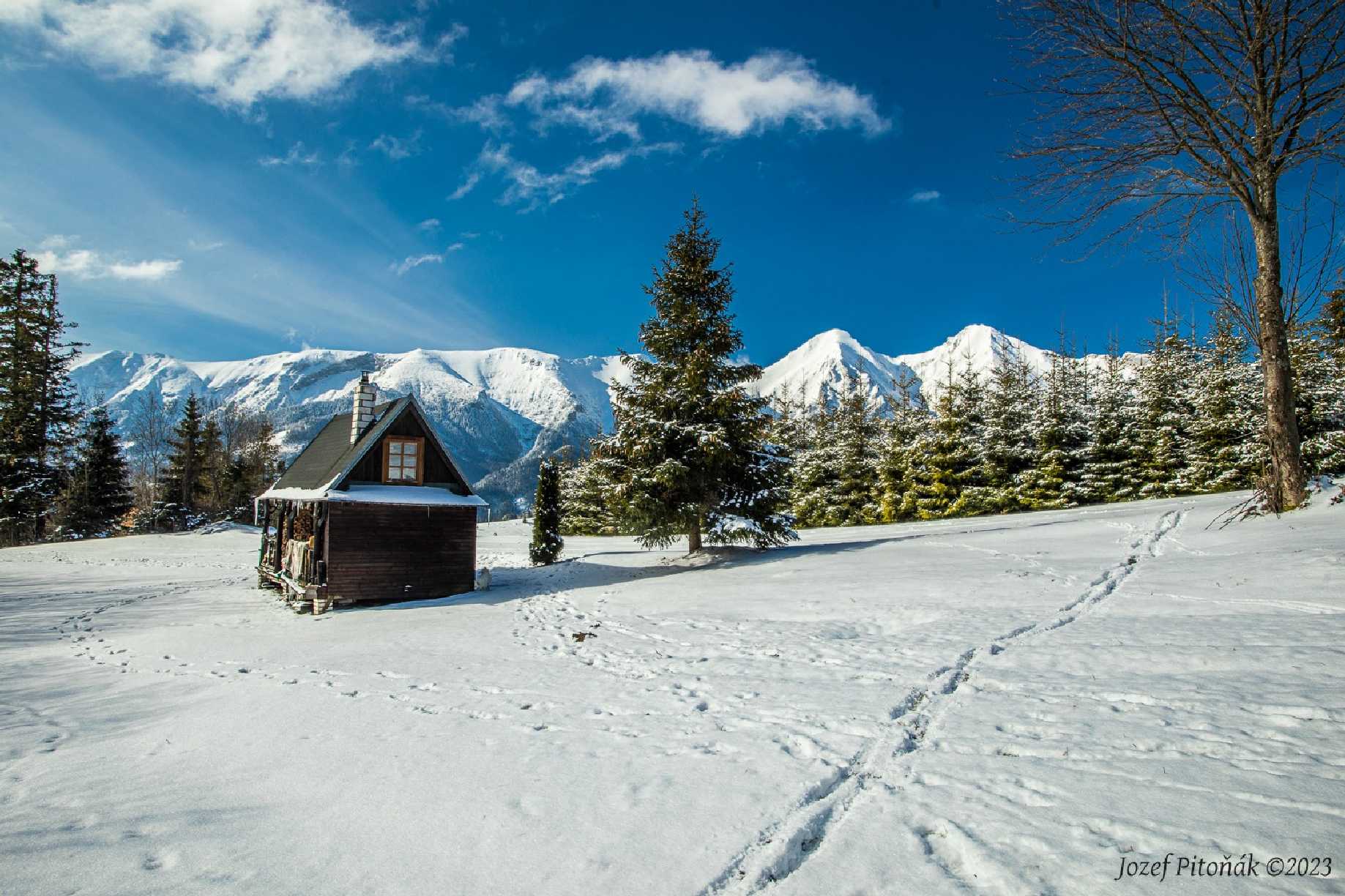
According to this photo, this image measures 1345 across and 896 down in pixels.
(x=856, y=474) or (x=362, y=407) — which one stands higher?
(x=362, y=407)

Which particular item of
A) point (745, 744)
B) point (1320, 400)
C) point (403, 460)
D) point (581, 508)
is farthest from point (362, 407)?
point (1320, 400)

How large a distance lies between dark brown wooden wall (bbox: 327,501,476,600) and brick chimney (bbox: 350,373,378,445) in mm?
3349

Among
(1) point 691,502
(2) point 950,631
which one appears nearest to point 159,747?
(2) point 950,631

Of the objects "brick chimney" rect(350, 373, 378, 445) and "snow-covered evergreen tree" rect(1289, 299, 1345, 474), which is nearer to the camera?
"brick chimney" rect(350, 373, 378, 445)

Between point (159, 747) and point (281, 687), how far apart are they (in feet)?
8.76

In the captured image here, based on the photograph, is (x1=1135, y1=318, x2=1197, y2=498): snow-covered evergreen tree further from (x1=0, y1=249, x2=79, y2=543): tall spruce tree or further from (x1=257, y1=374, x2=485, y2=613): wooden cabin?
(x1=0, y1=249, x2=79, y2=543): tall spruce tree

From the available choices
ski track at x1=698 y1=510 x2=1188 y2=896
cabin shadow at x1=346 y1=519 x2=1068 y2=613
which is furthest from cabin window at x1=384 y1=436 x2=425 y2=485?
ski track at x1=698 y1=510 x2=1188 y2=896

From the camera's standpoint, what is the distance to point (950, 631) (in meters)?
9.59

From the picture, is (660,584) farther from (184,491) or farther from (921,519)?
(184,491)

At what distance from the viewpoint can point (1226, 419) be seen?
3055 cm

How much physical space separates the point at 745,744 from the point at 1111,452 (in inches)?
1454

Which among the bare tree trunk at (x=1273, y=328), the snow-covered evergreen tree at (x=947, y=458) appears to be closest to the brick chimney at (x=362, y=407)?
the bare tree trunk at (x=1273, y=328)

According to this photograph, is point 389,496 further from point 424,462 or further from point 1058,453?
point 1058,453

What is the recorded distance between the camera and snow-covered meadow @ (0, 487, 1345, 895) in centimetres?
398
